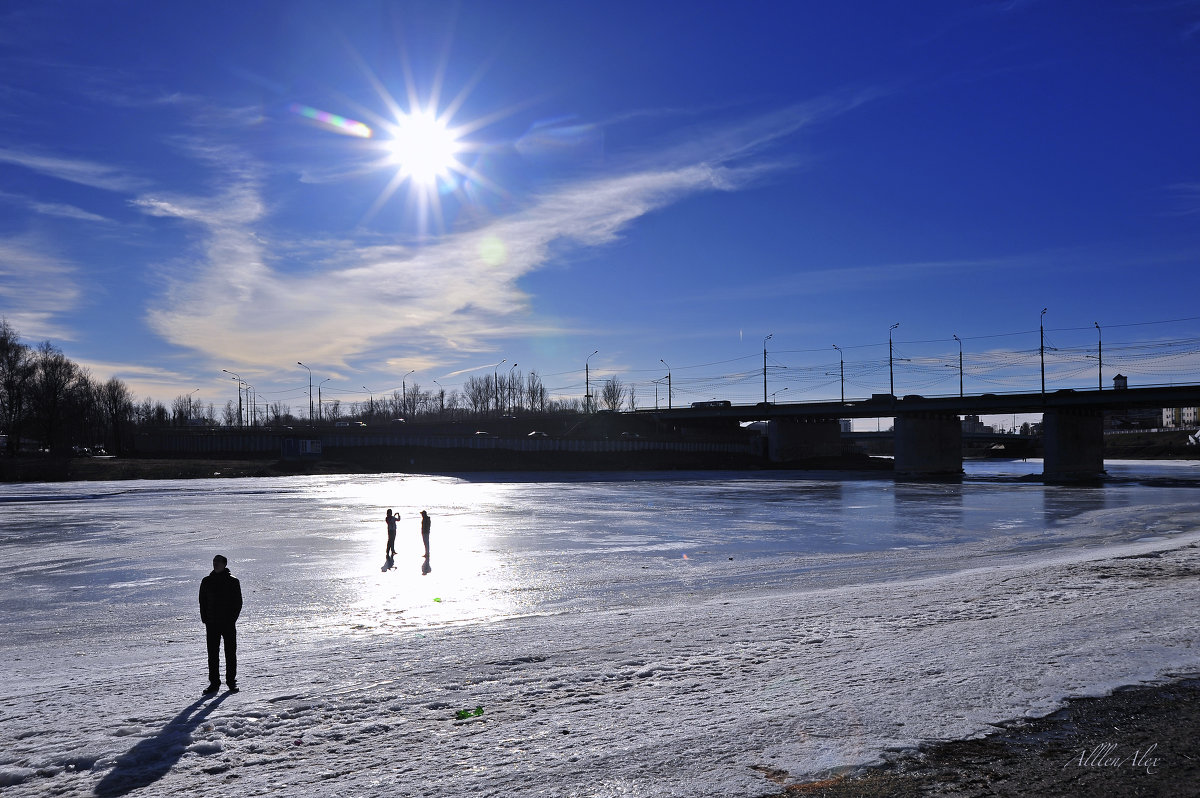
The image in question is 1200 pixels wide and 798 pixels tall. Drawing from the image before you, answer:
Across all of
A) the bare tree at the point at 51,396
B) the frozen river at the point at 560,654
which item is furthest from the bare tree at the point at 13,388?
the frozen river at the point at 560,654

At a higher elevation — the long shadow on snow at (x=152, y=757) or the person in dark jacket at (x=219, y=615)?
the person in dark jacket at (x=219, y=615)

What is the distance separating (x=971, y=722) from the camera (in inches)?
341

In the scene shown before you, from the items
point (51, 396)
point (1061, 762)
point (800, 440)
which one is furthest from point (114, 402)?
point (1061, 762)

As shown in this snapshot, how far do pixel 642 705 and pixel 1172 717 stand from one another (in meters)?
5.86

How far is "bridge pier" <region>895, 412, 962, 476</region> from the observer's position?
97312mm

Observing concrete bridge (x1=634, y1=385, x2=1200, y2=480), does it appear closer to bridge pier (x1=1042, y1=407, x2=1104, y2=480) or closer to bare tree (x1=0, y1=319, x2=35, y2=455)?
bridge pier (x1=1042, y1=407, x2=1104, y2=480)

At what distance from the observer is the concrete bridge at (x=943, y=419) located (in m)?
83.6

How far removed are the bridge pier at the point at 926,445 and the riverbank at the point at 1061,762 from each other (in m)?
93.2

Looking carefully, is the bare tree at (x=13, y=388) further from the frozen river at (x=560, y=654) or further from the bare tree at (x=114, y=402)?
the frozen river at (x=560, y=654)

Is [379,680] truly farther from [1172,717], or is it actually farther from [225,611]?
[1172,717]

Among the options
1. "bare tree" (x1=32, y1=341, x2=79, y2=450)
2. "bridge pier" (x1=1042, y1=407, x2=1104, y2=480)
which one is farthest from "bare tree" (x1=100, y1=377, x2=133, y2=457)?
"bridge pier" (x1=1042, y1=407, x2=1104, y2=480)

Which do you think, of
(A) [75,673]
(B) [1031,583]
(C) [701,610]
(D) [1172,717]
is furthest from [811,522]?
(A) [75,673]

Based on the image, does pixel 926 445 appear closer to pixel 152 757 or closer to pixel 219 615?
pixel 219 615

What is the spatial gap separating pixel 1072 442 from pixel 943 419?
1656 centimetres
